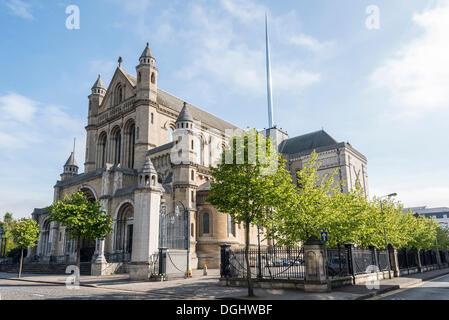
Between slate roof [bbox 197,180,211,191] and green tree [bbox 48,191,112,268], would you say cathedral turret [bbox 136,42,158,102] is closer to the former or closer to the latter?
slate roof [bbox 197,180,211,191]

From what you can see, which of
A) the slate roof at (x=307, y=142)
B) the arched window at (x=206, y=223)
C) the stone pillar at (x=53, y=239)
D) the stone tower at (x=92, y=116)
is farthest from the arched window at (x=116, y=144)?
the slate roof at (x=307, y=142)

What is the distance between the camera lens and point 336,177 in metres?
53.8

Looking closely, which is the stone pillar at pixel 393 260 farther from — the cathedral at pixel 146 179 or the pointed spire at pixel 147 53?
the pointed spire at pixel 147 53

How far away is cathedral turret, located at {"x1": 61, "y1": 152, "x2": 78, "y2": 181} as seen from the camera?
48625mm

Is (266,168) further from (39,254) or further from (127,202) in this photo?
(39,254)

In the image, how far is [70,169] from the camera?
49.0 metres

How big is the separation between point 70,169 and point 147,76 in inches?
736

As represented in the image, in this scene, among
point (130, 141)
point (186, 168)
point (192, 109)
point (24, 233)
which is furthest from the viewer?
point (192, 109)

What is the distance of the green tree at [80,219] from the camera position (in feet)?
85.4

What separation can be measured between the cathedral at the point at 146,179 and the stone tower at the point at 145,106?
0.13m

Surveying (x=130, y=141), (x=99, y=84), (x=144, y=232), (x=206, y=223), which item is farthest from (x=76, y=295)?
(x=99, y=84)

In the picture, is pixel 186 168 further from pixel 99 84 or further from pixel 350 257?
pixel 99 84

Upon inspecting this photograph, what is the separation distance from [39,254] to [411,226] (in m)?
45.4
